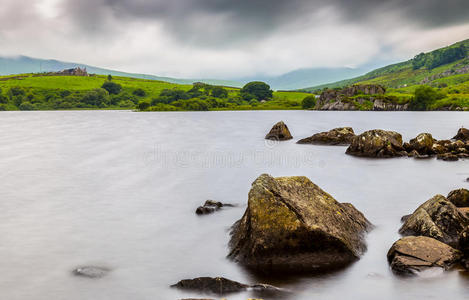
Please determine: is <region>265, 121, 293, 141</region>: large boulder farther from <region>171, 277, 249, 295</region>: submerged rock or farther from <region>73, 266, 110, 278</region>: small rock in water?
→ <region>171, 277, 249, 295</region>: submerged rock

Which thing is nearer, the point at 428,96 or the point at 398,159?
the point at 398,159

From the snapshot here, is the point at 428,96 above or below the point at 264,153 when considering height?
above

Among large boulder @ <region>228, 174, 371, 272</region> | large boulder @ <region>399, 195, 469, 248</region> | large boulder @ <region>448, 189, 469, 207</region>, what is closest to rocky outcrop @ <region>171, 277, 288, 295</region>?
large boulder @ <region>228, 174, 371, 272</region>

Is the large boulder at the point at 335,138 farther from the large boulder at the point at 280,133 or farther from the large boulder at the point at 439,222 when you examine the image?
the large boulder at the point at 439,222

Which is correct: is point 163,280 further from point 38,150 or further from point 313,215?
point 38,150

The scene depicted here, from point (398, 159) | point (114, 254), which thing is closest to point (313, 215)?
point (114, 254)

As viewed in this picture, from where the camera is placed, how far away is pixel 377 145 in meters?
34.0

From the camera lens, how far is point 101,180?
24906 millimetres

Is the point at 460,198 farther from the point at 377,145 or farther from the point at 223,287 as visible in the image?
the point at 377,145

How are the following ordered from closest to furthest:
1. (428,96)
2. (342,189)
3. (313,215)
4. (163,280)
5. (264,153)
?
(163,280), (313,215), (342,189), (264,153), (428,96)

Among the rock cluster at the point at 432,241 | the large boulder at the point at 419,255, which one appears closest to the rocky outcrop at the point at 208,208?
the rock cluster at the point at 432,241

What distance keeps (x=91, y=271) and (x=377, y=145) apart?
96.3 feet

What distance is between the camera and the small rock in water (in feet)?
34.3

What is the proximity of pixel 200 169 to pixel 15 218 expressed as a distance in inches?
595
